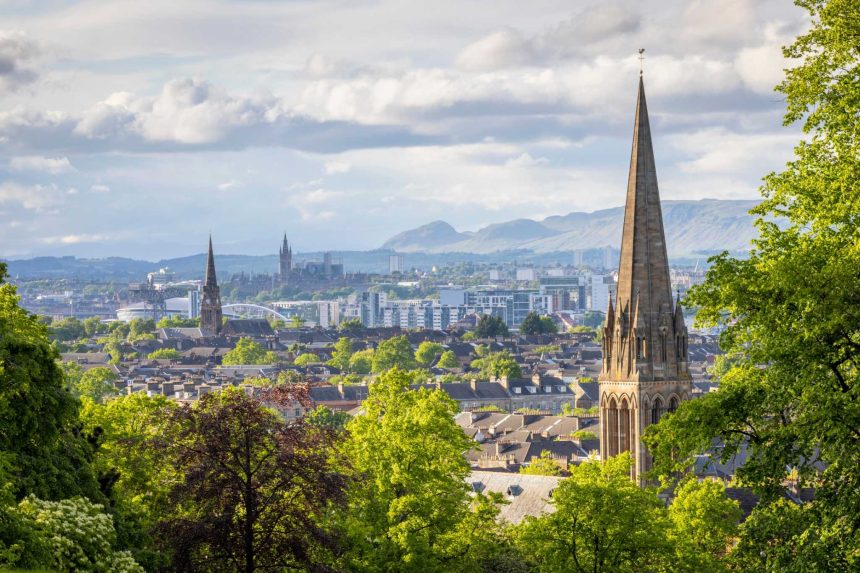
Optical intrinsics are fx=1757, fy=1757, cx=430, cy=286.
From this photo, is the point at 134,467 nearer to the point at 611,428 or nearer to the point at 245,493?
the point at 245,493

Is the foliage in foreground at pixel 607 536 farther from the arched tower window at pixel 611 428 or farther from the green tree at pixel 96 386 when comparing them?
the green tree at pixel 96 386

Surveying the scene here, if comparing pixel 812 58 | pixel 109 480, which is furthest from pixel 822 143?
pixel 109 480

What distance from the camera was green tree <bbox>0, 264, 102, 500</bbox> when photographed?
32.5 metres

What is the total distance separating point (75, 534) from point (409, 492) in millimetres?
18490

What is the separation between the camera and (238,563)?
39.3m

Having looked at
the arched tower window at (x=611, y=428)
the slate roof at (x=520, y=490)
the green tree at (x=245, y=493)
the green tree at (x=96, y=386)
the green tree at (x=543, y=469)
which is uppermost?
the green tree at (x=245, y=493)

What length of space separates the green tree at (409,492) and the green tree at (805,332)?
14.7 meters

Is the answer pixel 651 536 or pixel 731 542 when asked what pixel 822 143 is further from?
pixel 731 542

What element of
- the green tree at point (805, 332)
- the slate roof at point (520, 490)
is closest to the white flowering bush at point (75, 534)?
the green tree at point (805, 332)

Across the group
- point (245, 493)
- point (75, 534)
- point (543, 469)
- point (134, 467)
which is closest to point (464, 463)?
point (134, 467)

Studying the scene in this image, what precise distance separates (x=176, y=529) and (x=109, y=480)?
211 cm

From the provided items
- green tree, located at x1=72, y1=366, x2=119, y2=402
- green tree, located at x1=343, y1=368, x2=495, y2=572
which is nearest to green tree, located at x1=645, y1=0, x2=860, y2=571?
green tree, located at x1=343, y1=368, x2=495, y2=572

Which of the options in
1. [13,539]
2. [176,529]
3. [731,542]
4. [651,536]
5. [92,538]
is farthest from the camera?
[731,542]

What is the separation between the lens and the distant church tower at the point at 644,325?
6994 cm
